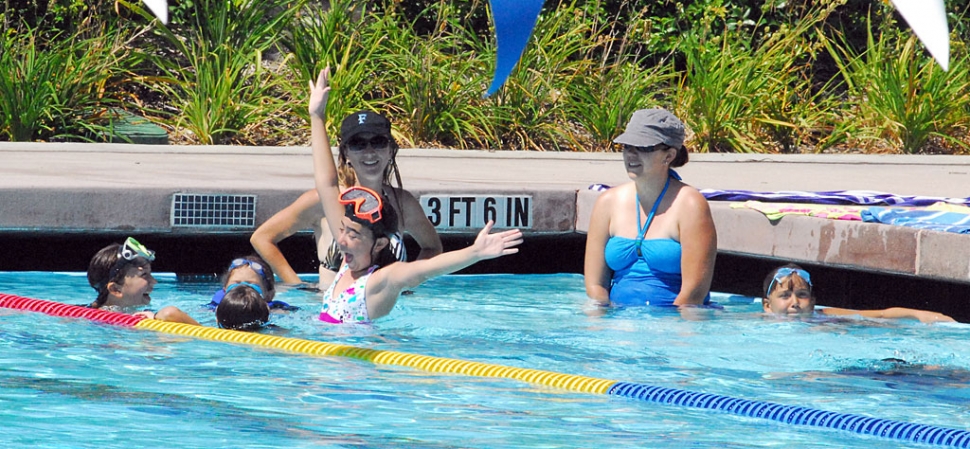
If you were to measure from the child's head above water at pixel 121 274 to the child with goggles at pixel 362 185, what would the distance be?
760mm

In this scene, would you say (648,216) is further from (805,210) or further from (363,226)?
(363,226)

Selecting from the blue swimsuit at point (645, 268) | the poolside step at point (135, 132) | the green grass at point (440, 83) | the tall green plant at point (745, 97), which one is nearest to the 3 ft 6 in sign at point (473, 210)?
the blue swimsuit at point (645, 268)

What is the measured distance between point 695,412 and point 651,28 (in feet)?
35.7

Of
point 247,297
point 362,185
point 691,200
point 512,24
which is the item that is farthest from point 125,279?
point 512,24

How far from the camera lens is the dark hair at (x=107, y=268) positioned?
6.43 m

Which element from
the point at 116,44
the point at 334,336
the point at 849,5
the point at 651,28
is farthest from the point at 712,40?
the point at 334,336

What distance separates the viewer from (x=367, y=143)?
6590 millimetres

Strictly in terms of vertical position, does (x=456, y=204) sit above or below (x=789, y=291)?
above

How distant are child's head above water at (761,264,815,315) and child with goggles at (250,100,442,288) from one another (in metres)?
1.63

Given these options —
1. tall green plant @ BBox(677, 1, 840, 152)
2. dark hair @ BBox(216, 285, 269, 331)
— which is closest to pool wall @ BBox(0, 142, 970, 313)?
dark hair @ BBox(216, 285, 269, 331)

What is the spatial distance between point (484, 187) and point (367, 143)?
1733 millimetres

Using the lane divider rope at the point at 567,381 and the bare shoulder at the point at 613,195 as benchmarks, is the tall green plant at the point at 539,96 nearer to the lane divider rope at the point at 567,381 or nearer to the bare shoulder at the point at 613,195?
the bare shoulder at the point at 613,195

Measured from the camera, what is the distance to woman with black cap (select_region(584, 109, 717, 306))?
6.52m

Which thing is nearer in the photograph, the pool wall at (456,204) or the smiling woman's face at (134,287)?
the smiling woman's face at (134,287)
